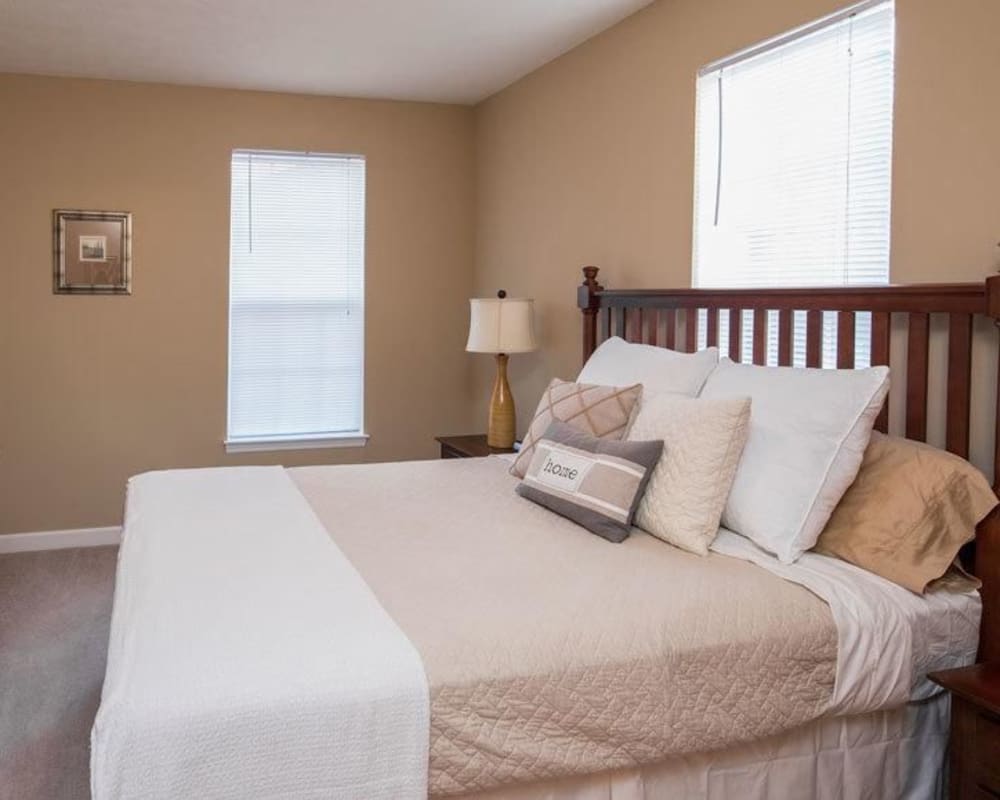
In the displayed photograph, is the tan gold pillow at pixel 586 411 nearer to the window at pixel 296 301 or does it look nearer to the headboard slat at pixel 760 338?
the headboard slat at pixel 760 338

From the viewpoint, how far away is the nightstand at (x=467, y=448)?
167 inches

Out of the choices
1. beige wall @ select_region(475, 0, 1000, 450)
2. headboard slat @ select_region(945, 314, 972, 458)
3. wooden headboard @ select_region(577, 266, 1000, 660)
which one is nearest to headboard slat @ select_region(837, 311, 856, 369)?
wooden headboard @ select_region(577, 266, 1000, 660)

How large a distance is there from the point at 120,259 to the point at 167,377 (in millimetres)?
647

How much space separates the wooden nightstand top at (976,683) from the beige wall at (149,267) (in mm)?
3869

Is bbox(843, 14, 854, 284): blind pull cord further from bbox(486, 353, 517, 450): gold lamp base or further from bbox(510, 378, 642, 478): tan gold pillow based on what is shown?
bbox(486, 353, 517, 450): gold lamp base

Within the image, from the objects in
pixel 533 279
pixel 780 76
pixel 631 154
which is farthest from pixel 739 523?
pixel 533 279

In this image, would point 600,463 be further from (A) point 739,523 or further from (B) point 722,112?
(B) point 722,112

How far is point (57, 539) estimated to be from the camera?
4.85 meters

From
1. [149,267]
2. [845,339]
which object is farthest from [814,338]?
[149,267]

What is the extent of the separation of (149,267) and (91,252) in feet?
0.93

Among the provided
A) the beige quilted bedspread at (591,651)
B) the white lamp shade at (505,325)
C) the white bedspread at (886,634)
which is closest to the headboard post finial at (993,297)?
the white bedspread at (886,634)

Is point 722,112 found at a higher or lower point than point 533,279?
higher

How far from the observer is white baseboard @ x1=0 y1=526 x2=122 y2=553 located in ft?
15.7

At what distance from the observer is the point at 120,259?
4.83 m
